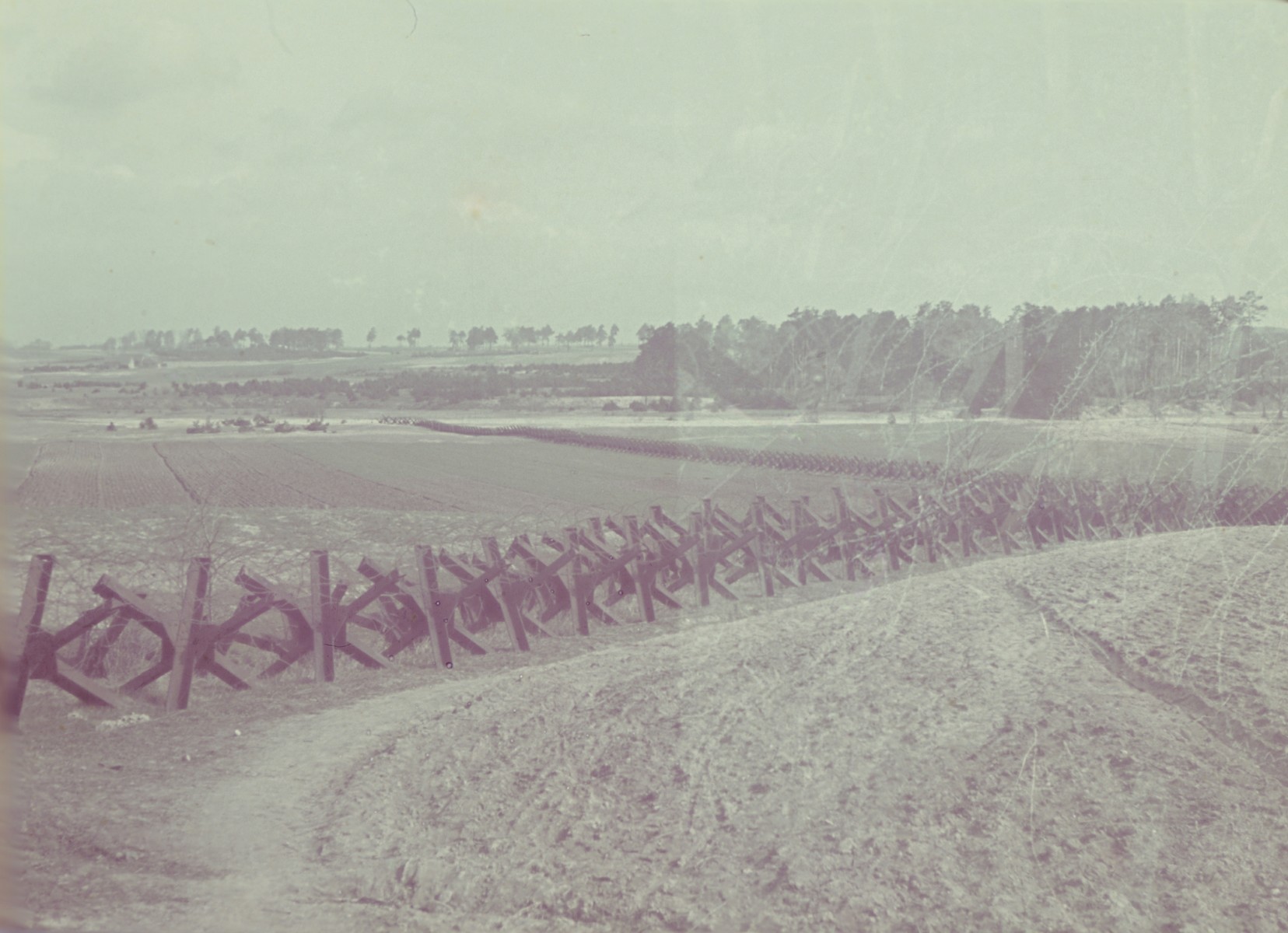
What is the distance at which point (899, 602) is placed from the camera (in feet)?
23.5

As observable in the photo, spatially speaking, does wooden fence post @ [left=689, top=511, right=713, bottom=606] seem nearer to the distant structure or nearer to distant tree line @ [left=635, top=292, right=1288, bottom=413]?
distant tree line @ [left=635, top=292, right=1288, bottom=413]

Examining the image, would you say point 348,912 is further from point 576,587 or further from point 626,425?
point 626,425

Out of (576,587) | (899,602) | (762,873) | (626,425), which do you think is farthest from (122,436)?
(762,873)

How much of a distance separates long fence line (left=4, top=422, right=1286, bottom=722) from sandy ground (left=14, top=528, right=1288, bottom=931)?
0.58m

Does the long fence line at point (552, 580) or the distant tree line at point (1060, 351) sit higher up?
the distant tree line at point (1060, 351)

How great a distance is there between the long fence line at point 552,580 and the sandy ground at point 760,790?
0.58 metres

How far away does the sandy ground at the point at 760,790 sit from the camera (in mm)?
3545

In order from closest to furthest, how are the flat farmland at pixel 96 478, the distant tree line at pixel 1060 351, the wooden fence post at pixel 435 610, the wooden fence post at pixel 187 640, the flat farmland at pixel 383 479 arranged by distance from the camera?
the distant tree line at pixel 1060 351 < the wooden fence post at pixel 187 640 < the wooden fence post at pixel 435 610 < the flat farmland at pixel 96 478 < the flat farmland at pixel 383 479

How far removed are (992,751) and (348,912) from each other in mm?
2778

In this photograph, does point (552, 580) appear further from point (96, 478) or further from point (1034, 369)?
point (96, 478)

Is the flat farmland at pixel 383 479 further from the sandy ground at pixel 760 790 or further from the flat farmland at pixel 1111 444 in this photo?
the sandy ground at pixel 760 790

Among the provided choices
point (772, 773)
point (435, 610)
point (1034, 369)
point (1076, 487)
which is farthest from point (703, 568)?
point (1076, 487)

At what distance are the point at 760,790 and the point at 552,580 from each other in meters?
5.08

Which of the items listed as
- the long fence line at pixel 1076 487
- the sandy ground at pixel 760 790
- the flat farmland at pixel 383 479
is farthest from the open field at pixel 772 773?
the flat farmland at pixel 383 479
